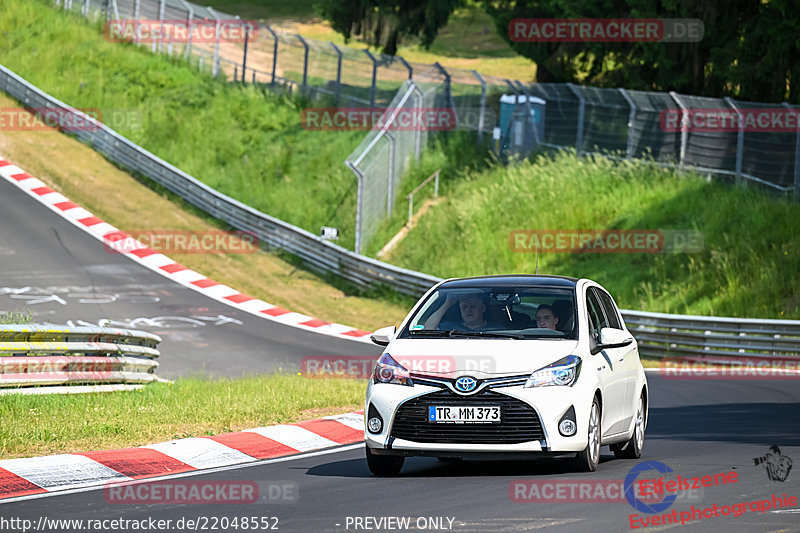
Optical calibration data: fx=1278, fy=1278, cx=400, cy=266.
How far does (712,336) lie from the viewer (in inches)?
1012

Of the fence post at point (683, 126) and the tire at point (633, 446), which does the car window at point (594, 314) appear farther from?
the fence post at point (683, 126)

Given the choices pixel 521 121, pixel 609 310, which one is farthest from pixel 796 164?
pixel 609 310

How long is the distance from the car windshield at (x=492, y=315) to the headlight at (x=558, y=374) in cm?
50

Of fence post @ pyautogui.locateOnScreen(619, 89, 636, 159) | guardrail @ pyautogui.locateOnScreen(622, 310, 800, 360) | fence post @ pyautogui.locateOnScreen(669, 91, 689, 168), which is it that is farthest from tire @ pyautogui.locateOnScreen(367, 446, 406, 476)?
fence post @ pyautogui.locateOnScreen(619, 89, 636, 159)

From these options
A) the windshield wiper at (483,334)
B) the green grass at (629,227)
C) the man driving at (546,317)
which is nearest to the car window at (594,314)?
the man driving at (546,317)

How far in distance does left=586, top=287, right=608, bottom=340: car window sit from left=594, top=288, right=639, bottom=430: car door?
16 centimetres

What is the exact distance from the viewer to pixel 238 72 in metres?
49.7

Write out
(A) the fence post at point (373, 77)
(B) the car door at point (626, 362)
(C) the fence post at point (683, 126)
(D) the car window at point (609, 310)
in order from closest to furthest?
(B) the car door at point (626, 362), (D) the car window at point (609, 310), (C) the fence post at point (683, 126), (A) the fence post at point (373, 77)

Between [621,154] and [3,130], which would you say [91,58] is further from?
[621,154]

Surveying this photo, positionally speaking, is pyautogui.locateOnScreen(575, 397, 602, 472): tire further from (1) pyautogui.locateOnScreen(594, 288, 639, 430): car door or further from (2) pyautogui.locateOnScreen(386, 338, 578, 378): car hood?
(1) pyautogui.locateOnScreen(594, 288, 639, 430): car door

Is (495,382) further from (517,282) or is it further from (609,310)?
(609,310)

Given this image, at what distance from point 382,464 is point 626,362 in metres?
2.59

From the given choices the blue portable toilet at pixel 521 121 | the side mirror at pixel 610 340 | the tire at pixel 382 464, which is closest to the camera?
the tire at pixel 382 464

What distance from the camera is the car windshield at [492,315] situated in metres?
10.6
